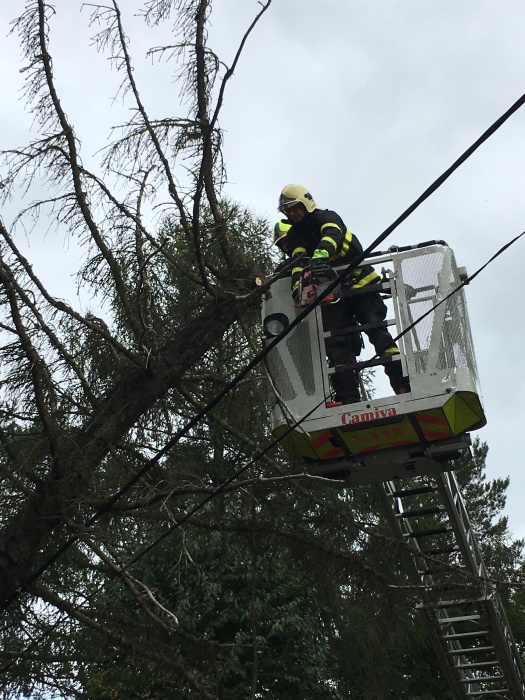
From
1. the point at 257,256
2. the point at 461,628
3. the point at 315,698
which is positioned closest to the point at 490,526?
the point at 461,628

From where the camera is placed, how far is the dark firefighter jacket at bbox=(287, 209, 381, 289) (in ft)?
25.1

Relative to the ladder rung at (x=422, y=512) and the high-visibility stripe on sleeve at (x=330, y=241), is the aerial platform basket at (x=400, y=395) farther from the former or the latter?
the ladder rung at (x=422, y=512)

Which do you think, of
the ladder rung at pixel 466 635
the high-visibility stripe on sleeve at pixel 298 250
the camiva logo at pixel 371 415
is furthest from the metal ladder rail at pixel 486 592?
the high-visibility stripe on sleeve at pixel 298 250

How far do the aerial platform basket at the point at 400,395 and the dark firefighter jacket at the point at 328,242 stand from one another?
0.16m

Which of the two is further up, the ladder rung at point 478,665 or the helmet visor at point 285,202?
the helmet visor at point 285,202

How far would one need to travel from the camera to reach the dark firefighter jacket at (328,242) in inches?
301

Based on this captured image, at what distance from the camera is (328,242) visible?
298 inches

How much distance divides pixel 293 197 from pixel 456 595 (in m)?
4.86

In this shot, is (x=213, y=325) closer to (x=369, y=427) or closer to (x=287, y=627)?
(x=369, y=427)

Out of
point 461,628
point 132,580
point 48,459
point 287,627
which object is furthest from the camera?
point 461,628

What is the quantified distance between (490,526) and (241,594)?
13.3 meters

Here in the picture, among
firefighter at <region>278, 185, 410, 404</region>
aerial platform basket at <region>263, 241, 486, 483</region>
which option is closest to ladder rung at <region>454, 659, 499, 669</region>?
aerial platform basket at <region>263, 241, 486, 483</region>

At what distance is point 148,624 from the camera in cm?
820

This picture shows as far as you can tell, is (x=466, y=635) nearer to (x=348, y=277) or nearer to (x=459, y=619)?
(x=459, y=619)
